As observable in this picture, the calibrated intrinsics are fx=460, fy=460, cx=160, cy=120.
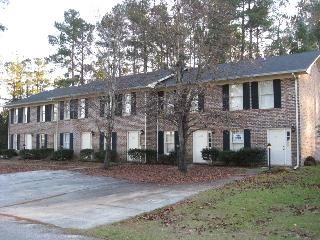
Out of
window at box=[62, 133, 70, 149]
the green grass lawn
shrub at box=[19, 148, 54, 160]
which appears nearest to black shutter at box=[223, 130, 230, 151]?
the green grass lawn

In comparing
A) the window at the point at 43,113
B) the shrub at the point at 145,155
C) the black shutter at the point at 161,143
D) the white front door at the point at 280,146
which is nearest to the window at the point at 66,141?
the window at the point at 43,113

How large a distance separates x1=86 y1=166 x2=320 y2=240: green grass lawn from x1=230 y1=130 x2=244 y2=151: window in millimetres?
9028

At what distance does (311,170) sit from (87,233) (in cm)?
1449

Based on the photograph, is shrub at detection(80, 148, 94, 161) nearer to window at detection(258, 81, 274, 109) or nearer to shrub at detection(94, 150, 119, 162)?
shrub at detection(94, 150, 119, 162)

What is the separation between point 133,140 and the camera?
3109 cm

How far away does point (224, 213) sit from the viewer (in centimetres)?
1199

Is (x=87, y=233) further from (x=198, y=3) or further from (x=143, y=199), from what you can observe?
(x=198, y=3)

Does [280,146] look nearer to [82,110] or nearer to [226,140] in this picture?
[226,140]

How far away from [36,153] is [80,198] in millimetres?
22688

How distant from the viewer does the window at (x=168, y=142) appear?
29091 millimetres

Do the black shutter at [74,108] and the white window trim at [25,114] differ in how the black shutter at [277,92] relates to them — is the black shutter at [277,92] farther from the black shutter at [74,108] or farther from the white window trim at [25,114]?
the white window trim at [25,114]

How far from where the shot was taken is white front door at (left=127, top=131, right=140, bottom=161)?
30806 mm

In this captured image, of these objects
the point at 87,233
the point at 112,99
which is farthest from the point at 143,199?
the point at 112,99

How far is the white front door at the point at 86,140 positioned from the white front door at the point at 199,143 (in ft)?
31.2
